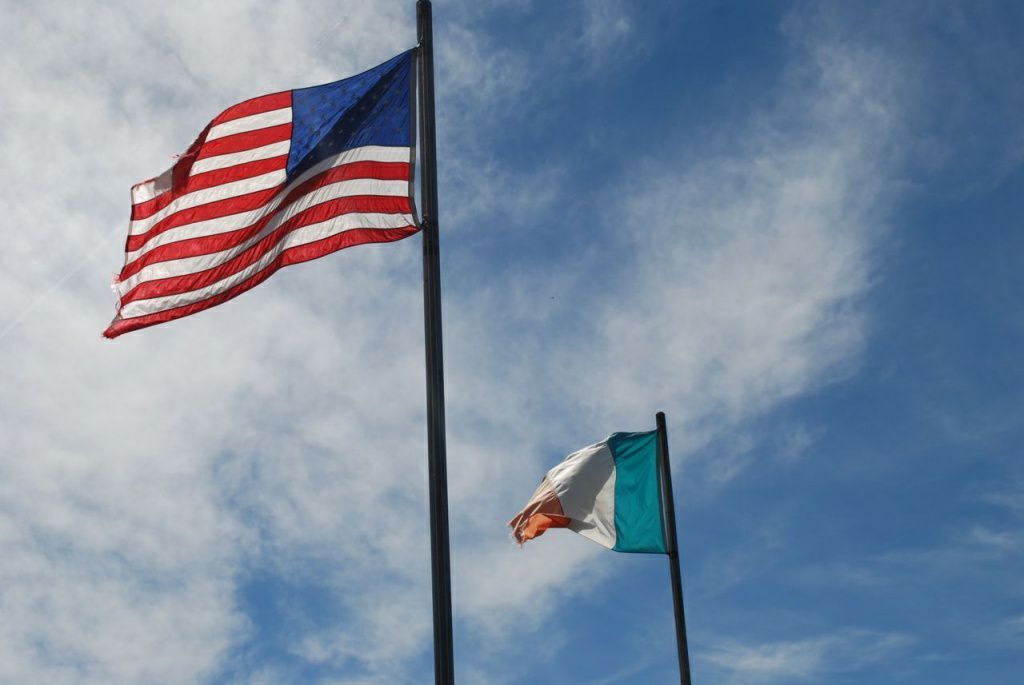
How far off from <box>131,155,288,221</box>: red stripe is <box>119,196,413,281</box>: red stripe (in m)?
0.64

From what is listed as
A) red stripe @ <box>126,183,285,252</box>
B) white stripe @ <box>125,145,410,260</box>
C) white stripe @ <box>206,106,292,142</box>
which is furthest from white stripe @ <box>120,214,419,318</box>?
white stripe @ <box>206,106,292,142</box>

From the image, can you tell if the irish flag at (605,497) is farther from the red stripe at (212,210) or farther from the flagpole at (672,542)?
the red stripe at (212,210)

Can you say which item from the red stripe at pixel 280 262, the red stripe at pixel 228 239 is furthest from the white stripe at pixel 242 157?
the red stripe at pixel 280 262

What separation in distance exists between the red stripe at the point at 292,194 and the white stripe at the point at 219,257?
0.13 metres

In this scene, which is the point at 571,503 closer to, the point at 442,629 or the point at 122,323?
the point at 122,323

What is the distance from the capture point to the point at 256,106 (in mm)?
12969

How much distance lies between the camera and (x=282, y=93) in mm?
12883

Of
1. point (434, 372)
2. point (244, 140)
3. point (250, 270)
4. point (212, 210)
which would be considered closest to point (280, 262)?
point (250, 270)

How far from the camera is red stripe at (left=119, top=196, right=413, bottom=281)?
11.3m

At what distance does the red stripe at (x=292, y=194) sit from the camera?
11.5 metres

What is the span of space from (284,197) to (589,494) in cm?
1109

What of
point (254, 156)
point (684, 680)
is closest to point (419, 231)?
point (254, 156)

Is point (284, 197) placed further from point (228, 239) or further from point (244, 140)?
point (244, 140)

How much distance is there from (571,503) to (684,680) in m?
4.33
